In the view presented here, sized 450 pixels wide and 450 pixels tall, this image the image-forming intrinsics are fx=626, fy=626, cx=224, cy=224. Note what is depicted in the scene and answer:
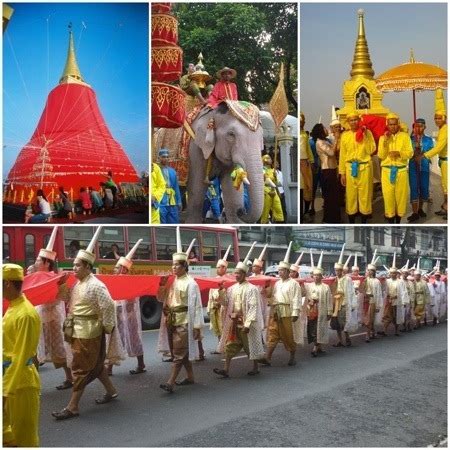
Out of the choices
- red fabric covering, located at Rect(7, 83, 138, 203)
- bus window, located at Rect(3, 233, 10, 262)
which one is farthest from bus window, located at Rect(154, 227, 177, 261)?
bus window, located at Rect(3, 233, 10, 262)

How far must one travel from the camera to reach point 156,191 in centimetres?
366

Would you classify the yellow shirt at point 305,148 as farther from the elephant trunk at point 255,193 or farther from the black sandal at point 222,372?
the black sandal at point 222,372

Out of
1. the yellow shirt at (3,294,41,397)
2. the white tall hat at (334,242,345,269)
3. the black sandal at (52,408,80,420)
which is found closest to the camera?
the yellow shirt at (3,294,41,397)

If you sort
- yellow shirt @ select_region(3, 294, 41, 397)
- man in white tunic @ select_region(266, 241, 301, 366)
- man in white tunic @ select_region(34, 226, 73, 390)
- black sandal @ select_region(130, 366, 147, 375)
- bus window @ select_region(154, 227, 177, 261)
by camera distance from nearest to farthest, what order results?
yellow shirt @ select_region(3, 294, 41, 397) < man in white tunic @ select_region(34, 226, 73, 390) < bus window @ select_region(154, 227, 177, 261) < black sandal @ select_region(130, 366, 147, 375) < man in white tunic @ select_region(266, 241, 301, 366)

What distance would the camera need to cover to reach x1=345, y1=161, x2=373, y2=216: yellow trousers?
3.86m

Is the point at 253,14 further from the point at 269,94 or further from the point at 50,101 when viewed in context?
the point at 50,101

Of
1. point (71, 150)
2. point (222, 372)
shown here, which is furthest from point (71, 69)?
point (222, 372)

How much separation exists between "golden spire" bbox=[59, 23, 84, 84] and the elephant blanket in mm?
924

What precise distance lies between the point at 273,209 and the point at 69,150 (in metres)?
1.27

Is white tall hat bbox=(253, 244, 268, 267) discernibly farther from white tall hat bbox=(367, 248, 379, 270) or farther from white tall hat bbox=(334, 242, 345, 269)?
white tall hat bbox=(367, 248, 379, 270)

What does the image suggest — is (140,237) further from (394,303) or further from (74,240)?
(394,303)

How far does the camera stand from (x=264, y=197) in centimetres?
386

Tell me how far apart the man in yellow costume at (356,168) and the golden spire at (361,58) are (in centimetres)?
27

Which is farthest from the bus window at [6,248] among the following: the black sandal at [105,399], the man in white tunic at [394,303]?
the man in white tunic at [394,303]
